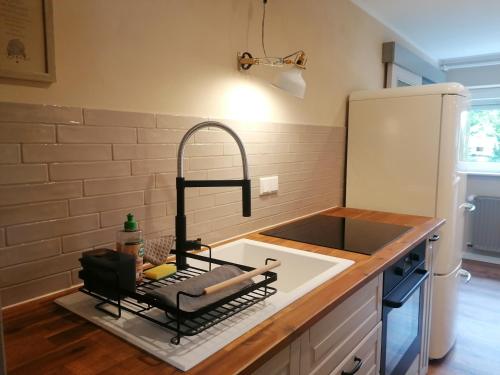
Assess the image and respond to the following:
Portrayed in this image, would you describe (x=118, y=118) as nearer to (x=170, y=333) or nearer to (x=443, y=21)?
(x=170, y=333)

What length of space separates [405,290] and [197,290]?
1044mm

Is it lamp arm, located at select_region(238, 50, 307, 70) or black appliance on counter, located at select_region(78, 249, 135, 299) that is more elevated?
lamp arm, located at select_region(238, 50, 307, 70)

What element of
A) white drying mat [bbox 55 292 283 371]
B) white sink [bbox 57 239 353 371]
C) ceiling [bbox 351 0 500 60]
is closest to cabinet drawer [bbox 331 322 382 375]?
white sink [bbox 57 239 353 371]

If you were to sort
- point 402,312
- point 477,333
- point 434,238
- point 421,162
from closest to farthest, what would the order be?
point 402,312
point 434,238
point 421,162
point 477,333

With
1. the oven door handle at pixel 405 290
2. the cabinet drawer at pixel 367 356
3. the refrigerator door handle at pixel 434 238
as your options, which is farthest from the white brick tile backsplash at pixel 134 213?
the refrigerator door handle at pixel 434 238

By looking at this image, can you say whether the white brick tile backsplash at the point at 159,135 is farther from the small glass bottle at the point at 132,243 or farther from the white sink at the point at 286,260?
the white sink at the point at 286,260

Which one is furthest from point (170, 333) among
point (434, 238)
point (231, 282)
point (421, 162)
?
point (421, 162)

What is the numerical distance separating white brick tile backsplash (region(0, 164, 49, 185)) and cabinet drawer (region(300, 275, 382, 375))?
812 millimetres

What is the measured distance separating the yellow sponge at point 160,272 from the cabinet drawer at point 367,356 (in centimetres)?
57

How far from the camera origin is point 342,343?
115 cm

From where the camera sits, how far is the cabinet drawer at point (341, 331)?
1003mm

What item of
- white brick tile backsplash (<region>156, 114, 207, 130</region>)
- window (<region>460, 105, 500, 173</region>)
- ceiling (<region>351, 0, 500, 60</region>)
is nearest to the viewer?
white brick tile backsplash (<region>156, 114, 207, 130</region>)

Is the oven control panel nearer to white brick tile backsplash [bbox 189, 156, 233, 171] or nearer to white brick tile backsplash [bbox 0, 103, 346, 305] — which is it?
white brick tile backsplash [bbox 0, 103, 346, 305]

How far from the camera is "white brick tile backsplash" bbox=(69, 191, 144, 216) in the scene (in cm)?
111
